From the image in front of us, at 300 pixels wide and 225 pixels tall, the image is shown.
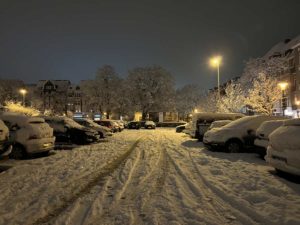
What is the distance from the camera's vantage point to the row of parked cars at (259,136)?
8.61 metres

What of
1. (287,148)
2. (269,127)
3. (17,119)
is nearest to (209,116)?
(269,127)

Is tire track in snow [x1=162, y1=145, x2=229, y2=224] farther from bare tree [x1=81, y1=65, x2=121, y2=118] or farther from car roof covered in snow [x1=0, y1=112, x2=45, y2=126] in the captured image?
bare tree [x1=81, y1=65, x2=121, y2=118]

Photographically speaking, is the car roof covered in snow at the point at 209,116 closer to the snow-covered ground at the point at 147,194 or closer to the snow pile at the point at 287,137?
→ the snow-covered ground at the point at 147,194

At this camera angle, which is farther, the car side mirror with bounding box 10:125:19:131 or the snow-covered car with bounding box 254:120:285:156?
the car side mirror with bounding box 10:125:19:131

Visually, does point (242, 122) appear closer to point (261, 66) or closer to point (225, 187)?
point (225, 187)

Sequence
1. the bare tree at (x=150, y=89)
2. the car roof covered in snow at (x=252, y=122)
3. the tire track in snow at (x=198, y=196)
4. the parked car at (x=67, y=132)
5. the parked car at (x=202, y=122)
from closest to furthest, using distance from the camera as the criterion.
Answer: the tire track in snow at (x=198, y=196), the car roof covered in snow at (x=252, y=122), the parked car at (x=67, y=132), the parked car at (x=202, y=122), the bare tree at (x=150, y=89)

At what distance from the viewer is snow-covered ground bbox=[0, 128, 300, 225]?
5863mm

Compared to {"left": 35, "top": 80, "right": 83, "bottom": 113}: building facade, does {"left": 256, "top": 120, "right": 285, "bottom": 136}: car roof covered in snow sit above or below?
below

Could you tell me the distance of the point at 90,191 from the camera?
311 inches

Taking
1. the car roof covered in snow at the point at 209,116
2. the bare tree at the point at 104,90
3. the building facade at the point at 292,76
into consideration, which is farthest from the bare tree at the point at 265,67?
the bare tree at the point at 104,90

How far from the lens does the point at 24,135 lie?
13531 mm

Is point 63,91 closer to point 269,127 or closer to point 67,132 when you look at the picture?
point 67,132

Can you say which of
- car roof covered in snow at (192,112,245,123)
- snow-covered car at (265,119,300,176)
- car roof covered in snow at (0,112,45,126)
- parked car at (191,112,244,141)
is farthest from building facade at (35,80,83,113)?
snow-covered car at (265,119,300,176)

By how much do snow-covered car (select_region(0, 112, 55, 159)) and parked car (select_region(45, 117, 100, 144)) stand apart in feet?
21.1
